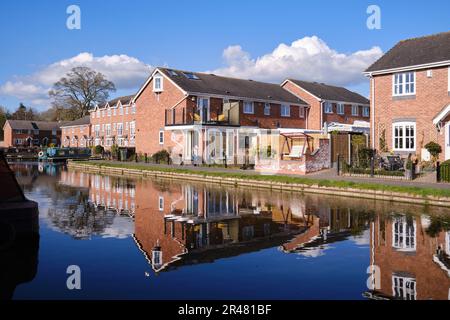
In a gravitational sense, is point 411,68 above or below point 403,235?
above

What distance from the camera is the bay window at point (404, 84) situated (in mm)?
26608

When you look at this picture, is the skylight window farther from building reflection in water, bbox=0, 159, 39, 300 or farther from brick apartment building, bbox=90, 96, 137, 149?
building reflection in water, bbox=0, 159, 39, 300

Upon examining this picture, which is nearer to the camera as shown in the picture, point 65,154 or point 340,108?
point 340,108

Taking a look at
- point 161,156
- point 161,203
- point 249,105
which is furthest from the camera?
point 249,105

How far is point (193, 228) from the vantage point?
11.7 meters

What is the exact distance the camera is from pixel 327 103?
4941 cm

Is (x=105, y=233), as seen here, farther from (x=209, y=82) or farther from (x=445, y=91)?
(x=209, y=82)

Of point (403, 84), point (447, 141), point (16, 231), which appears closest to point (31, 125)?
point (403, 84)

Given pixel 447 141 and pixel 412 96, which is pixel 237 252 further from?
pixel 412 96

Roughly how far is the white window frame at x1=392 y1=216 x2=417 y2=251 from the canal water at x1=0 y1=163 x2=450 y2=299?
0.08 feet

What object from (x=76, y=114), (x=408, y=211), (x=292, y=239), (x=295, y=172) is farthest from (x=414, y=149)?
(x=76, y=114)

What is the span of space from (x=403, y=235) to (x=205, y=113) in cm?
2935

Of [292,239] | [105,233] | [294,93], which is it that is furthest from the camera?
[294,93]
